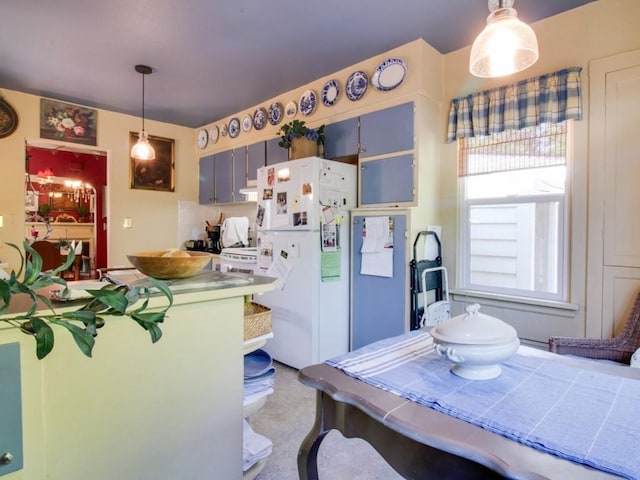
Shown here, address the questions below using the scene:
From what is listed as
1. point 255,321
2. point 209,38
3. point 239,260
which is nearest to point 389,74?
point 209,38

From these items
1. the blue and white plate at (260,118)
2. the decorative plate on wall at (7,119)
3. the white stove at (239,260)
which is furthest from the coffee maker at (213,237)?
the decorative plate on wall at (7,119)

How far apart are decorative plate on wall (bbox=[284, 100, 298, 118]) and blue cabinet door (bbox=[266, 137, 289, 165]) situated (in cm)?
28

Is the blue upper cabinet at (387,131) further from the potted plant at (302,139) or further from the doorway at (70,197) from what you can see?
the doorway at (70,197)

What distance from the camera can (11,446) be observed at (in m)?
0.82

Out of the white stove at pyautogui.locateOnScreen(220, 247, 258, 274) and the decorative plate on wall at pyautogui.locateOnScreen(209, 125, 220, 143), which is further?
the decorative plate on wall at pyautogui.locateOnScreen(209, 125, 220, 143)

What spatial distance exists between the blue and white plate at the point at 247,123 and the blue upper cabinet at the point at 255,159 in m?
0.23

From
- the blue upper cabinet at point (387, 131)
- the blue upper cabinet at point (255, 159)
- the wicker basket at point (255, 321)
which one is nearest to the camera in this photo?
the wicker basket at point (255, 321)

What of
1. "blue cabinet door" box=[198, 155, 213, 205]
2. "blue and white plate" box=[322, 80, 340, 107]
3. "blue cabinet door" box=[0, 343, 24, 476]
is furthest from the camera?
"blue cabinet door" box=[198, 155, 213, 205]

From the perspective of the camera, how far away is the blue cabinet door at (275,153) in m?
3.80

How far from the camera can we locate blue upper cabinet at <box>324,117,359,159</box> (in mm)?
3178

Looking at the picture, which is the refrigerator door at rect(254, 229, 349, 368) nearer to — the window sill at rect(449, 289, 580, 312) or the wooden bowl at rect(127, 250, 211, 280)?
→ the window sill at rect(449, 289, 580, 312)

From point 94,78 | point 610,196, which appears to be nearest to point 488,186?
point 610,196

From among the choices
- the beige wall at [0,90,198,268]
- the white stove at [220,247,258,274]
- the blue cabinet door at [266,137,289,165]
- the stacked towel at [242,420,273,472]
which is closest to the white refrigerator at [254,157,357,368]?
the white stove at [220,247,258,274]

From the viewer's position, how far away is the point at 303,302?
118 inches
